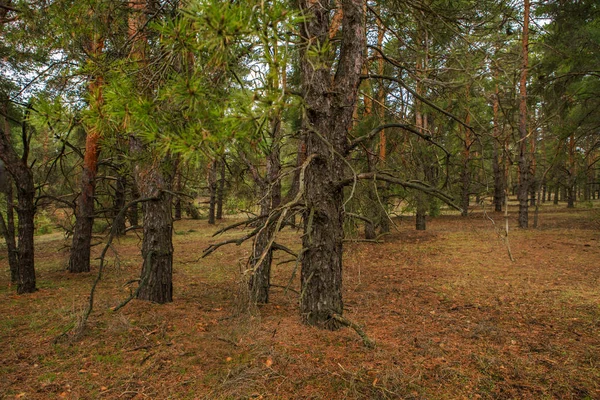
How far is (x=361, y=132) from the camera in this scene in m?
8.36

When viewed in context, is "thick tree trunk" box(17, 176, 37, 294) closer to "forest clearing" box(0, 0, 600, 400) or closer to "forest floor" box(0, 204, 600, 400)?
"forest clearing" box(0, 0, 600, 400)

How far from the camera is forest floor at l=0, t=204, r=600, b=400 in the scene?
124 inches

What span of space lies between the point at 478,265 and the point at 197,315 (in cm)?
643

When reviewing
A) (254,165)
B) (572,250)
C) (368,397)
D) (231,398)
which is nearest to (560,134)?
(572,250)

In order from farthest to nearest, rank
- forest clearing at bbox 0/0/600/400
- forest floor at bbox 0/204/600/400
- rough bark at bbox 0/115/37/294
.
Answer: rough bark at bbox 0/115/37/294 → forest floor at bbox 0/204/600/400 → forest clearing at bbox 0/0/600/400

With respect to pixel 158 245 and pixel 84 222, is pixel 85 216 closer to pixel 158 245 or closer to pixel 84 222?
pixel 84 222

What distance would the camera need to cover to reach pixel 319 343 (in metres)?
3.78

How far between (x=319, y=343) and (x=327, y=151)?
6.57 ft

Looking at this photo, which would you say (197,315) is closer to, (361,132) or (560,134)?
(361,132)

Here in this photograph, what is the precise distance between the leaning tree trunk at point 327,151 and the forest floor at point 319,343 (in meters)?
0.40

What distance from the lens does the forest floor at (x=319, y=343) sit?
315 centimetres

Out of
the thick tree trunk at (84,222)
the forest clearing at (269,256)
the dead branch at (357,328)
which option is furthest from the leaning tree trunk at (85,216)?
the dead branch at (357,328)

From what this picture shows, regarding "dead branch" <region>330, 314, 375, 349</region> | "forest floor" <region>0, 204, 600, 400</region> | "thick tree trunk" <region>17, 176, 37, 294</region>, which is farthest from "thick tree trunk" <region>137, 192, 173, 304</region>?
"dead branch" <region>330, 314, 375, 349</region>

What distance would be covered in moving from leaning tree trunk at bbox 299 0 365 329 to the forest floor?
1.33 ft
